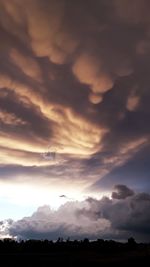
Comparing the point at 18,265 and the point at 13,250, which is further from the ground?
the point at 13,250

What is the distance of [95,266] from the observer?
12975 centimetres

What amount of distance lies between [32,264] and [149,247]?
7368 cm

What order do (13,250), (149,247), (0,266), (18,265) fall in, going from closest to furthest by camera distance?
(0,266) → (18,265) → (149,247) → (13,250)

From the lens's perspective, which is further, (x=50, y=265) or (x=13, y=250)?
(x=13, y=250)

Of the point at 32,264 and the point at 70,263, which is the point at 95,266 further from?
the point at 32,264

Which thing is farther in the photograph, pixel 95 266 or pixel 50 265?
pixel 95 266

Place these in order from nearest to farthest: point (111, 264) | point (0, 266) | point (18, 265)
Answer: point (0, 266)
point (18, 265)
point (111, 264)

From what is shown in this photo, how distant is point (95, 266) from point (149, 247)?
56202 mm

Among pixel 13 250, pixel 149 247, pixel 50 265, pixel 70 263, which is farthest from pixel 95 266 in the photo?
pixel 13 250

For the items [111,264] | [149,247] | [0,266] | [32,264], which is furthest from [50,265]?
[149,247]

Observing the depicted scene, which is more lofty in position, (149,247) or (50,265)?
(149,247)

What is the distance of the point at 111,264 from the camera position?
447 ft

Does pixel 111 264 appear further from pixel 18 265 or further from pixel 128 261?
pixel 18 265

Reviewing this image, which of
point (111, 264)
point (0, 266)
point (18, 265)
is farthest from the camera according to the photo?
point (111, 264)
